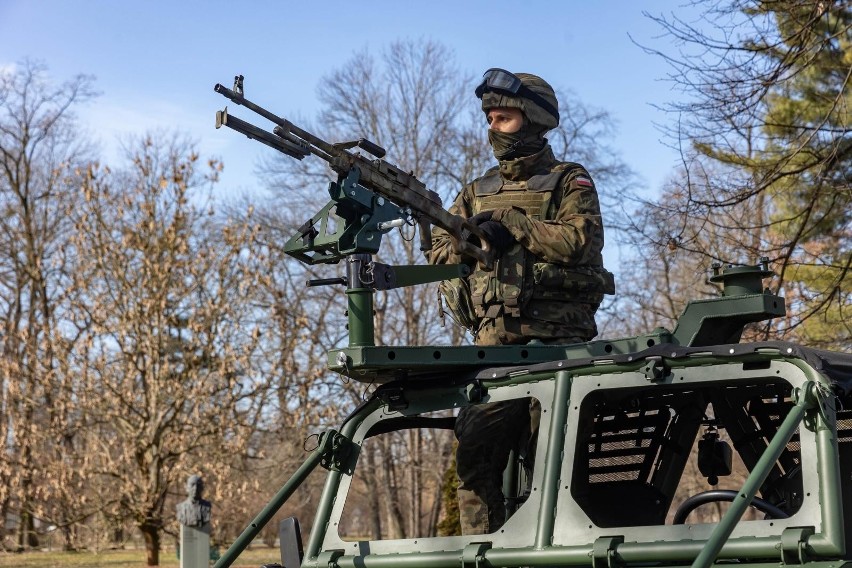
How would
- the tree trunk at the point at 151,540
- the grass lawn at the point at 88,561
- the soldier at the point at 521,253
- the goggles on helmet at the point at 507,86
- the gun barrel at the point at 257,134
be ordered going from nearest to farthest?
the gun barrel at the point at 257,134, the soldier at the point at 521,253, the goggles on helmet at the point at 507,86, the grass lawn at the point at 88,561, the tree trunk at the point at 151,540

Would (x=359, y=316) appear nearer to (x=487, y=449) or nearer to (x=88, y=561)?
(x=487, y=449)

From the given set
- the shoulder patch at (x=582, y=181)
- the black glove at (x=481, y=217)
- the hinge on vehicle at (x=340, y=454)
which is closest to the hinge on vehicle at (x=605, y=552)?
the hinge on vehicle at (x=340, y=454)

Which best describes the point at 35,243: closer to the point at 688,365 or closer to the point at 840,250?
the point at 840,250

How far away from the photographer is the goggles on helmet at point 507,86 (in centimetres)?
503

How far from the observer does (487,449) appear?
14.4ft

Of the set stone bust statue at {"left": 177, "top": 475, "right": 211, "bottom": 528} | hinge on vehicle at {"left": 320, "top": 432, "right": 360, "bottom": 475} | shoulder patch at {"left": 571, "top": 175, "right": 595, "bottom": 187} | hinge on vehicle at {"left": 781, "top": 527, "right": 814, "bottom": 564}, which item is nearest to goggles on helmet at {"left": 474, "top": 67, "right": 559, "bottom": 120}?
shoulder patch at {"left": 571, "top": 175, "right": 595, "bottom": 187}

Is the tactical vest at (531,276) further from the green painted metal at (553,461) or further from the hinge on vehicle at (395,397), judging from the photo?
the green painted metal at (553,461)

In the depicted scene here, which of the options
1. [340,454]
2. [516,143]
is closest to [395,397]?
[340,454]

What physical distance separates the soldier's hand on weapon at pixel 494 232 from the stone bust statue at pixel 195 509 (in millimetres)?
11325

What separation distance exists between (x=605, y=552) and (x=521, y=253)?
1.68 metres

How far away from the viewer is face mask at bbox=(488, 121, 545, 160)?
5117 millimetres

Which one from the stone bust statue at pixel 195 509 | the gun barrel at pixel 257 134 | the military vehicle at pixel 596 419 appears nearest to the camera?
the military vehicle at pixel 596 419

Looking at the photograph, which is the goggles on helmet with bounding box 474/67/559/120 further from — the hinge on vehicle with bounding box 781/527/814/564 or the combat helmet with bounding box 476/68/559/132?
the hinge on vehicle with bounding box 781/527/814/564

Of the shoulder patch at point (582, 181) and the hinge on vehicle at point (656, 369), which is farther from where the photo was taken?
the shoulder patch at point (582, 181)
